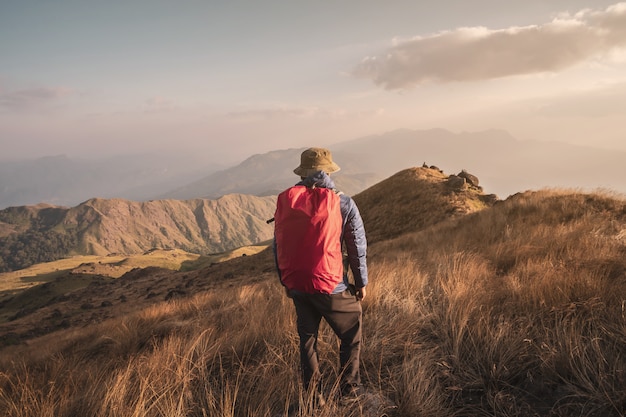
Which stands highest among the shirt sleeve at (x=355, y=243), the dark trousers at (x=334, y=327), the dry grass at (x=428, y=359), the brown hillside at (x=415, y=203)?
the shirt sleeve at (x=355, y=243)

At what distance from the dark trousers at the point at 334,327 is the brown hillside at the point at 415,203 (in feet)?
68.4

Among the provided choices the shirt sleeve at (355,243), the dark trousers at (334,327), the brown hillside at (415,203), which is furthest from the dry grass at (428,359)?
the brown hillside at (415,203)

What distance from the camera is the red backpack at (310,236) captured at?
274cm

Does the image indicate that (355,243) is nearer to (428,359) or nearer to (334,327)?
(334,327)

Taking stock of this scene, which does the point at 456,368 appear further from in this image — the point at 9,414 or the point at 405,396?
the point at 9,414

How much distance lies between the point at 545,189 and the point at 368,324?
601 inches

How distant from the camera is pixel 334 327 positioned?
2.97 m

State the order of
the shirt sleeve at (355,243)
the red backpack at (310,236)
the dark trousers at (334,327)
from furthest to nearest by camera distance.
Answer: the shirt sleeve at (355,243) < the dark trousers at (334,327) < the red backpack at (310,236)

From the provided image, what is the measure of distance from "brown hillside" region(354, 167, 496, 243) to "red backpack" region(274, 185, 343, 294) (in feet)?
69.3

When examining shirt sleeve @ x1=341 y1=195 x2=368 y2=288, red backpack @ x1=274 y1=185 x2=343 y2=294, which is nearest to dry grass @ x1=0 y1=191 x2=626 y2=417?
shirt sleeve @ x1=341 y1=195 x2=368 y2=288

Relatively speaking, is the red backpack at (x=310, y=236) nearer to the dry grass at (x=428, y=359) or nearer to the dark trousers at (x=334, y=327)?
the dark trousers at (x=334, y=327)

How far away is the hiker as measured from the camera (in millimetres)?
2758

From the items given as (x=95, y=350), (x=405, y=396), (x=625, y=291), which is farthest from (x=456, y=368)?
(x=95, y=350)

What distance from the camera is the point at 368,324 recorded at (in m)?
4.18
